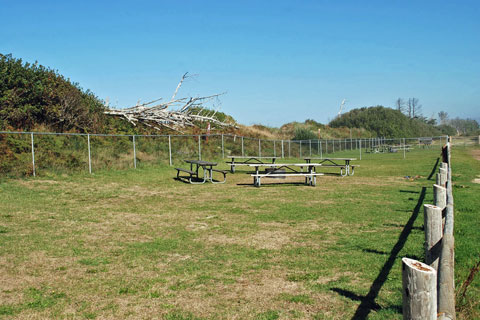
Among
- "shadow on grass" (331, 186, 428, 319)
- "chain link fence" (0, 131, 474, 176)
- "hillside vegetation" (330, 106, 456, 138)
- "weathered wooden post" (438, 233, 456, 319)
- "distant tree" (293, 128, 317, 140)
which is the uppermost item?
"hillside vegetation" (330, 106, 456, 138)

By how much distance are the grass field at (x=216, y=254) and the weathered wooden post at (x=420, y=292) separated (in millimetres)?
1689

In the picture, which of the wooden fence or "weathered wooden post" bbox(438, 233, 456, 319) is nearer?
the wooden fence

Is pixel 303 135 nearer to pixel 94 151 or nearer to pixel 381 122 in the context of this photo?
pixel 381 122

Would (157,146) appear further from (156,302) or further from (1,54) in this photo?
(156,302)

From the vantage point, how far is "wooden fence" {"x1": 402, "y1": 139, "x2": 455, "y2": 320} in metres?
2.16

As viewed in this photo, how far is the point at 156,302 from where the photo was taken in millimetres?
4289

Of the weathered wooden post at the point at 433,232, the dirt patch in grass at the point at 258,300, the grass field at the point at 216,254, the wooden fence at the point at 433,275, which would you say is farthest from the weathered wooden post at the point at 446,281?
the dirt patch in grass at the point at 258,300

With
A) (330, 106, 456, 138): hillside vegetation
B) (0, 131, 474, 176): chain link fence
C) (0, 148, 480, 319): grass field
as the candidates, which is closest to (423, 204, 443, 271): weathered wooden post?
(0, 148, 480, 319): grass field

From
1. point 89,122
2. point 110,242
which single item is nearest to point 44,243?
point 110,242

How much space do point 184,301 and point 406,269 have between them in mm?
2667

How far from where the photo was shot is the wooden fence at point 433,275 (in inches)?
85.0

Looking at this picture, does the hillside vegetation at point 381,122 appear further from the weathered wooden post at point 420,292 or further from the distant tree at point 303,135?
the weathered wooden post at point 420,292

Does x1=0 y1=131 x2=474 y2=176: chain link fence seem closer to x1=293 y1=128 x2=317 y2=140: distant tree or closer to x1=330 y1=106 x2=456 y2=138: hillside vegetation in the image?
x1=293 y1=128 x2=317 y2=140: distant tree

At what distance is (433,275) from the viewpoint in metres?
2.12
